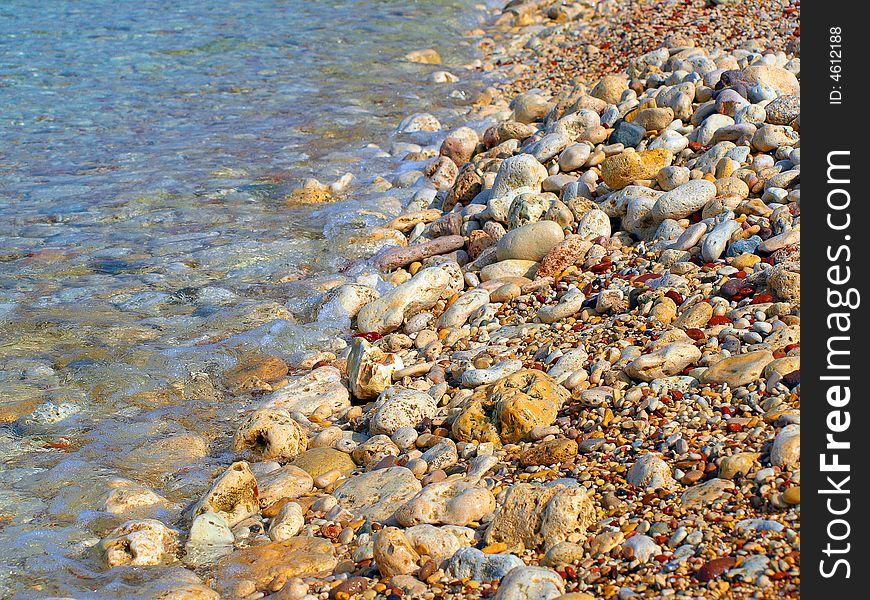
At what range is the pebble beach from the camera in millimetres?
2902

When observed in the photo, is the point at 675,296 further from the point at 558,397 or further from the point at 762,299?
the point at 558,397

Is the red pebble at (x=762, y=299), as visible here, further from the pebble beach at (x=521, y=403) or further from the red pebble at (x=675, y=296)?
the red pebble at (x=675, y=296)

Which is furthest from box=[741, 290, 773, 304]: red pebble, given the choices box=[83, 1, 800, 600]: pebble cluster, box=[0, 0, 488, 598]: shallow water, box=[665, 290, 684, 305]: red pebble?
box=[0, 0, 488, 598]: shallow water

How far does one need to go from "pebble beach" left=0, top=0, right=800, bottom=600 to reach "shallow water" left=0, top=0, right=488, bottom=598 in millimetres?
51

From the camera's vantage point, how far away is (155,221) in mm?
7230

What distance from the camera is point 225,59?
12.5 m

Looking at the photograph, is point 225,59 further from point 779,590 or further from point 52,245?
point 779,590

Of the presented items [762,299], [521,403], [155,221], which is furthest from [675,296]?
[155,221]

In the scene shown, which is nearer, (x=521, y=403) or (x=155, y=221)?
(x=521, y=403)

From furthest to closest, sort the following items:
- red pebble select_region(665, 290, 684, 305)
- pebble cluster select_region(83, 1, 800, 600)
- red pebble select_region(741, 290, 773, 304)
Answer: red pebble select_region(665, 290, 684, 305) → red pebble select_region(741, 290, 773, 304) → pebble cluster select_region(83, 1, 800, 600)

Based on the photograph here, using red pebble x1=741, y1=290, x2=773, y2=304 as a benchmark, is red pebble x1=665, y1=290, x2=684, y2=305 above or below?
below

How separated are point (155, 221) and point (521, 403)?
14.9 ft

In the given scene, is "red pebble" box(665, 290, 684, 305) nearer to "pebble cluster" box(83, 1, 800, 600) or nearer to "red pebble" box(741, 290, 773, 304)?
"pebble cluster" box(83, 1, 800, 600)
